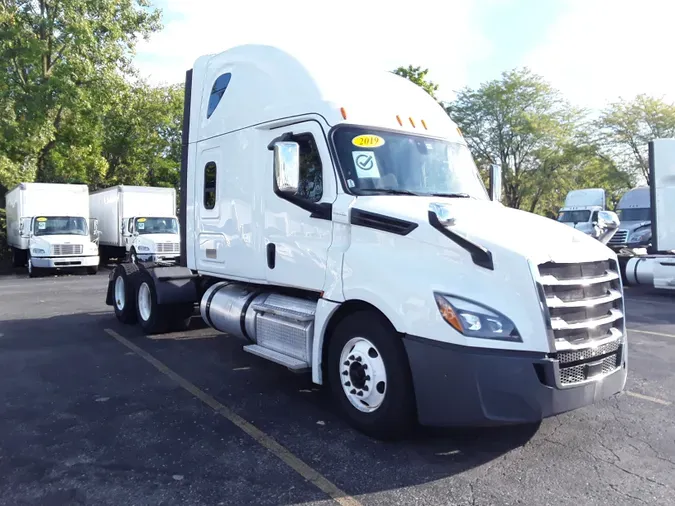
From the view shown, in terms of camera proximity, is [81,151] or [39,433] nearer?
[39,433]

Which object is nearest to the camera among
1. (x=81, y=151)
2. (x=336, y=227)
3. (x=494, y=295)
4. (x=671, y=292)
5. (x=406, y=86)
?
(x=494, y=295)

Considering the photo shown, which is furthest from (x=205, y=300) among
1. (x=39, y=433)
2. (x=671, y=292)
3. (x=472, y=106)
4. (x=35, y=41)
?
(x=472, y=106)

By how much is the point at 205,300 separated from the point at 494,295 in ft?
14.8

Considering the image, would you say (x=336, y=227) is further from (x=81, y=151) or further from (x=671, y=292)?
(x=81, y=151)

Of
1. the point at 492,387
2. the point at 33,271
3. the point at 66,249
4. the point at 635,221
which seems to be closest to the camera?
the point at 492,387

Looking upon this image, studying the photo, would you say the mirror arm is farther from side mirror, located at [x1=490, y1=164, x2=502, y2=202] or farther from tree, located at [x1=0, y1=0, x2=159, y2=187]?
tree, located at [x1=0, y1=0, x2=159, y2=187]

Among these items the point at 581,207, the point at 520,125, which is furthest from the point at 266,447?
the point at 520,125

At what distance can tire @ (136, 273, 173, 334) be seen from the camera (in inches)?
333

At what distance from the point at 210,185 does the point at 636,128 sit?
116 feet

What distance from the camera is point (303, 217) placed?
5473 mm

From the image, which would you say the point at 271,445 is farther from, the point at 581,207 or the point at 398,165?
the point at 581,207

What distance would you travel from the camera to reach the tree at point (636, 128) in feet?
114

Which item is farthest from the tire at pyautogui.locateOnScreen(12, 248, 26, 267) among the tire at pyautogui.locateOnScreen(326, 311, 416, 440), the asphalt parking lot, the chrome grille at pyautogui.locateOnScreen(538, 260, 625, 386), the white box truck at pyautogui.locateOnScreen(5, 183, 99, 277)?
the chrome grille at pyautogui.locateOnScreen(538, 260, 625, 386)

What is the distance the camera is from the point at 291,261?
5707mm
